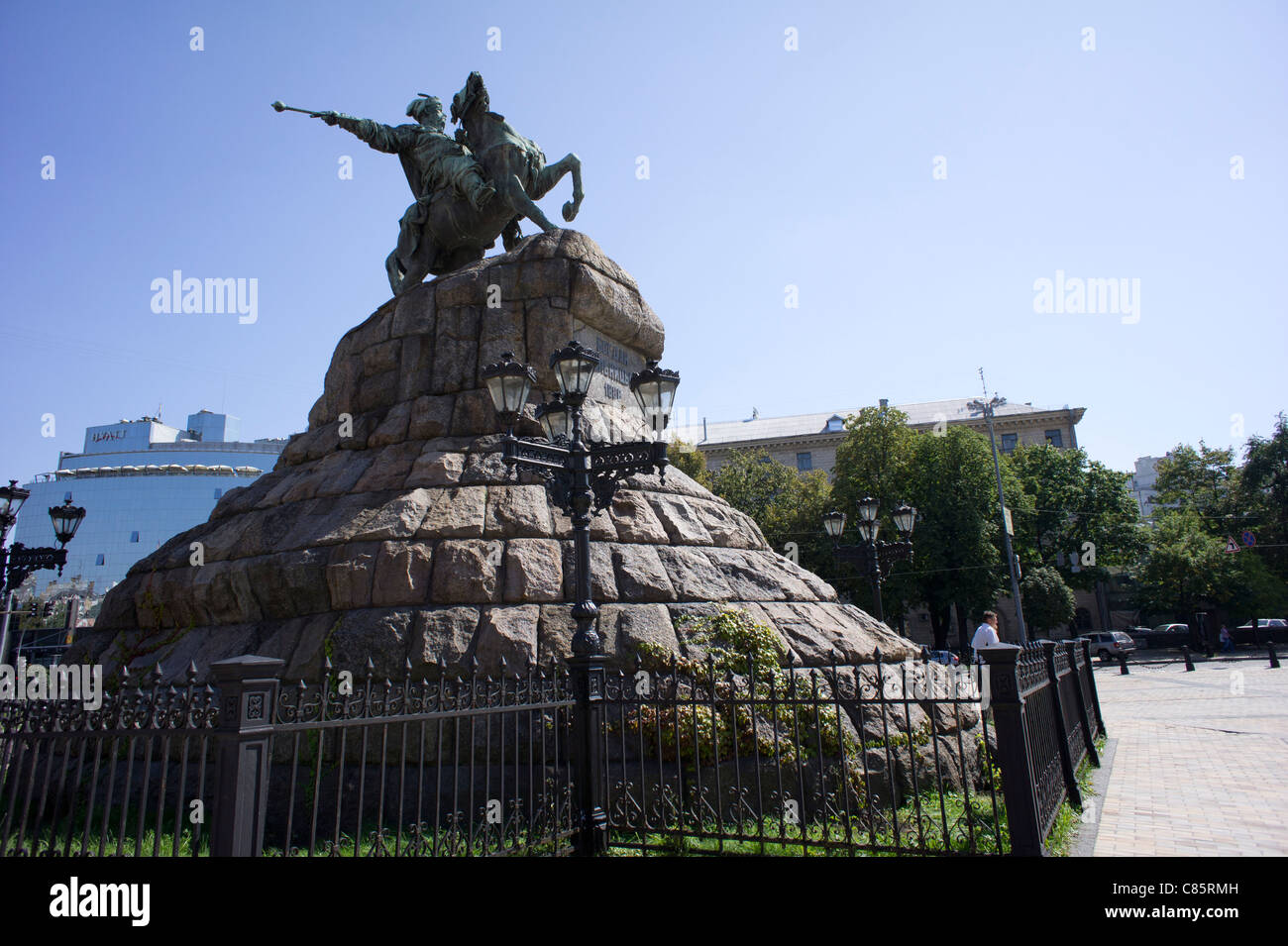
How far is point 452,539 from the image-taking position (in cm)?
884

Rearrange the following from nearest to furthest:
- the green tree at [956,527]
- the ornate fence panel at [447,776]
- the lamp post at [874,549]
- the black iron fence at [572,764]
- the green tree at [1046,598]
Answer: the black iron fence at [572,764] < the ornate fence panel at [447,776] < the lamp post at [874,549] < the green tree at [956,527] < the green tree at [1046,598]

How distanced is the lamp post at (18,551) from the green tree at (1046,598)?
127 ft

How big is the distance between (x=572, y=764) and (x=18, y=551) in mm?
11571

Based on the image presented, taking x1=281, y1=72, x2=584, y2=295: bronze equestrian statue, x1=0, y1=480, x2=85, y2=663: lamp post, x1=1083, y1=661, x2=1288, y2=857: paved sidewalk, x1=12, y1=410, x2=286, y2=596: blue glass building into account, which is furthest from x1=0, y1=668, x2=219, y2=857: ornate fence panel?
x1=12, y1=410, x2=286, y2=596: blue glass building

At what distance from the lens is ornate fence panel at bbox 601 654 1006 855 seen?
6.05 meters

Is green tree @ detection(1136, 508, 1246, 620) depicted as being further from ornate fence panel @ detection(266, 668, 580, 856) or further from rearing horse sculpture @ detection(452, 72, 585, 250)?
ornate fence panel @ detection(266, 668, 580, 856)

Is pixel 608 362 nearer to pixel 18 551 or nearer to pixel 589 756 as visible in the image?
pixel 589 756

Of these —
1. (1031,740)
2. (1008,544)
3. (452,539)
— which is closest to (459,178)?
(452,539)

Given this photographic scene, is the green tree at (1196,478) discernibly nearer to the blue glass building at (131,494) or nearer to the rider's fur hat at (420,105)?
the rider's fur hat at (420,105)

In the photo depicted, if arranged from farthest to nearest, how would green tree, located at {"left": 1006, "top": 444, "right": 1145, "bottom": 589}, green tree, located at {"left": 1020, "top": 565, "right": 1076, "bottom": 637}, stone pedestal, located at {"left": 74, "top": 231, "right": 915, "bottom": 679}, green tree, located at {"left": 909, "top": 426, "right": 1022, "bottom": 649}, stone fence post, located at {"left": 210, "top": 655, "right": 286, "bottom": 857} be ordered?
green tree, located at {"left": 1006, "top": 444, "right": 1145, "bottom": 589} < green tree, located at {"left": 1020, "top": 565, "right": 1076, "bottom": 637} < green tree, located at {"left": 909, "top": 426, "right": 1022, "bottom": 649} < stone pedestal, located at {"left": 74, "top": 231, "right": 915, "bottom": 679} < stone fence post, located at {"left": 210, "top": 655, "right": 286, "bottom": 857}

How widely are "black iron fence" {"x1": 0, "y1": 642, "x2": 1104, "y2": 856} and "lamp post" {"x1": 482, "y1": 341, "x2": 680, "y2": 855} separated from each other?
3 cm

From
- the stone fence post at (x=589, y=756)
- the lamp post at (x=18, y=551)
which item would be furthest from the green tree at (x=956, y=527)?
the stone fence post at (x=589, y=756)

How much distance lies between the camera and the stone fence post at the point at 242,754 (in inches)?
159
